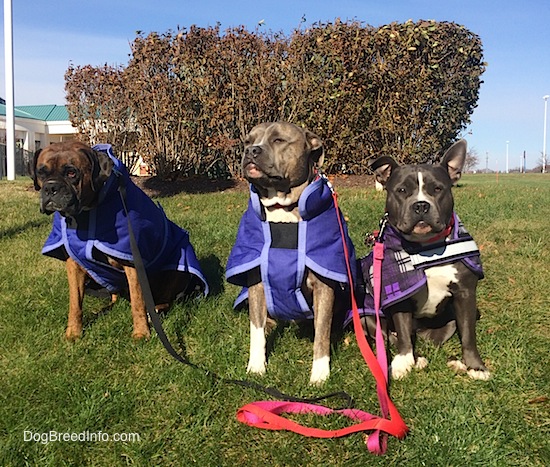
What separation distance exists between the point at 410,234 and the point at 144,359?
6.82 feet

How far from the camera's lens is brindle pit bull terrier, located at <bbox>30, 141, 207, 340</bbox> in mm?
3783

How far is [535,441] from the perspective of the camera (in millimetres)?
2754

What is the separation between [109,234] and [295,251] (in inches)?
59.7

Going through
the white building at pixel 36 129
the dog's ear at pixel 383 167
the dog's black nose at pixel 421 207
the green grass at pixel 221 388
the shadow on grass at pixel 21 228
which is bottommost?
the green grass at pixel 221 388

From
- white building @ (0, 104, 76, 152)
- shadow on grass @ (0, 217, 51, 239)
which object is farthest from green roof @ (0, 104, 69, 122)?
shadow on grass @ (0, 217, 51, 239)

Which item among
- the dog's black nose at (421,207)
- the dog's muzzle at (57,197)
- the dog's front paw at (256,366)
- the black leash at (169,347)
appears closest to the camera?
the black leash at (169,347)

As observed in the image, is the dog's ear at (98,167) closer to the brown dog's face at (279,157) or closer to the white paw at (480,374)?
the brown dog's face at (279,157)

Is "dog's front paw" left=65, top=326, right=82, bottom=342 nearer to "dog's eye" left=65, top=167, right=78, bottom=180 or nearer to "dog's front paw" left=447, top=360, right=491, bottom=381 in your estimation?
"dog's eye" left=65, top=167, right=78, bottom=180

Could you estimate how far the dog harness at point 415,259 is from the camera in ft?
11.2

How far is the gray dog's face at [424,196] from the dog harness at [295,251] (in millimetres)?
419

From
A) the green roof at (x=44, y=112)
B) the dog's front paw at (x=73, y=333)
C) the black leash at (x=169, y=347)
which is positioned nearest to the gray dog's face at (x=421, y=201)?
the black leash at (x=169, y=347)

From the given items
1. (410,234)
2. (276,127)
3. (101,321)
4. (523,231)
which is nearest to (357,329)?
(410,234)

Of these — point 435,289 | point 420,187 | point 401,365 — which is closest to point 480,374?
point 401,365

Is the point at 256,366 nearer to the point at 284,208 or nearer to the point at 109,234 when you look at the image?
the point at 284,208
